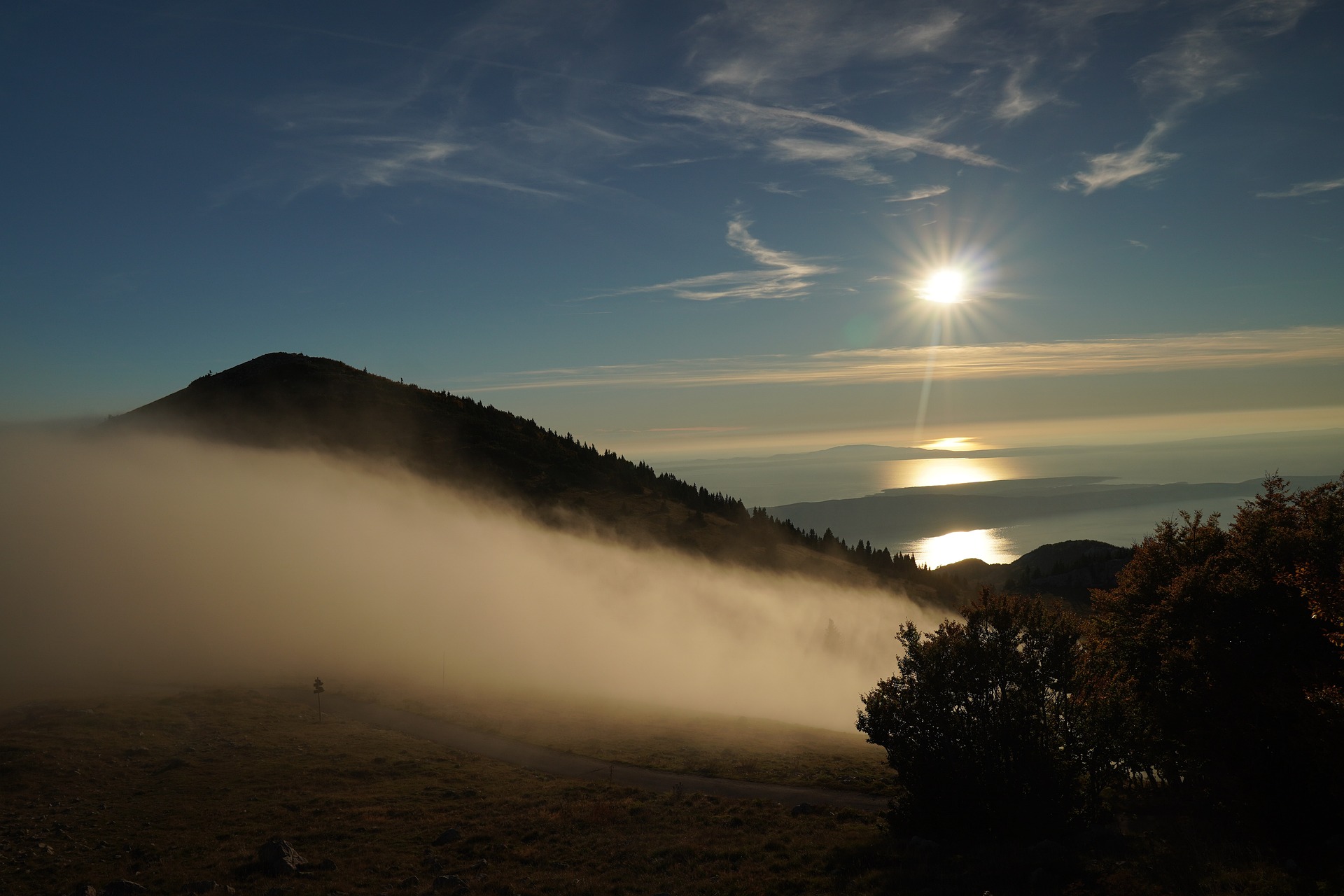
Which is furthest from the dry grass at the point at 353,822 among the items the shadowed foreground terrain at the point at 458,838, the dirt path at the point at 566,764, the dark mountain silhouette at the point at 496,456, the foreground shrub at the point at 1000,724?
the dark mountain silhouette at the point at 496,456

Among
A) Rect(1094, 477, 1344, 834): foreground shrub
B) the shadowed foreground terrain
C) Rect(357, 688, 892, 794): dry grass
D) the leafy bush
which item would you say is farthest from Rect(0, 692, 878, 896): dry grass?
Rect(1094, 477, 1344, 834): foreground shrub

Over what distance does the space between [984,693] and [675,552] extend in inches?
4273

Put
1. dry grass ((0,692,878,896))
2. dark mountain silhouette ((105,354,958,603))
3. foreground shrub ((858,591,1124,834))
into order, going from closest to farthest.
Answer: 1. dry grass ((0,692,878,896))
2. foreground shrub ((858,591,1124,834))
3. dark mountain silhouette ((105,354,958,603))

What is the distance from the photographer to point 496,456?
15625 cm

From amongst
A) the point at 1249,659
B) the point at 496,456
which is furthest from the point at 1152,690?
the point at 496,456

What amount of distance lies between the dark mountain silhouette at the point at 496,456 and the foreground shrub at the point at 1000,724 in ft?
357

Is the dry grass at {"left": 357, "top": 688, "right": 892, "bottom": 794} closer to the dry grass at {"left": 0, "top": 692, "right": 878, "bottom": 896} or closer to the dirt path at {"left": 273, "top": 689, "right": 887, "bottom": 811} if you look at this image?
the dirt path at {"left": 273, "top": 689, "right": 887, "bottom": 811}

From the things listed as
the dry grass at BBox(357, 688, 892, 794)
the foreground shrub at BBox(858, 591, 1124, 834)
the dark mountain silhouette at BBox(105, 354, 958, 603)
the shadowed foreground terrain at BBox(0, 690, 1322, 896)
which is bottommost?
the dry grass at BBox(357, 688, 892, 794)

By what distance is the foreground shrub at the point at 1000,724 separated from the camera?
26516mm

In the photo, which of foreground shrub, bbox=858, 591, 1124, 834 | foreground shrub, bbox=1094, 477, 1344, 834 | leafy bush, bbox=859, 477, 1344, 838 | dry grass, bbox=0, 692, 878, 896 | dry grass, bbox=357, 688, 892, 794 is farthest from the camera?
dry grass, bbox=357, 688, 892, 794

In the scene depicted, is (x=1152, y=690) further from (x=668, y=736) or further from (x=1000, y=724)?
(x=668, y=736)

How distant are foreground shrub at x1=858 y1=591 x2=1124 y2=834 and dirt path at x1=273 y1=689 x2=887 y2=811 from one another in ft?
23.5

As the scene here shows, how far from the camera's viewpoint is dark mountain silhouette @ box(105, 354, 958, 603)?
144m

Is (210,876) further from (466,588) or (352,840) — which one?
(466,588)
